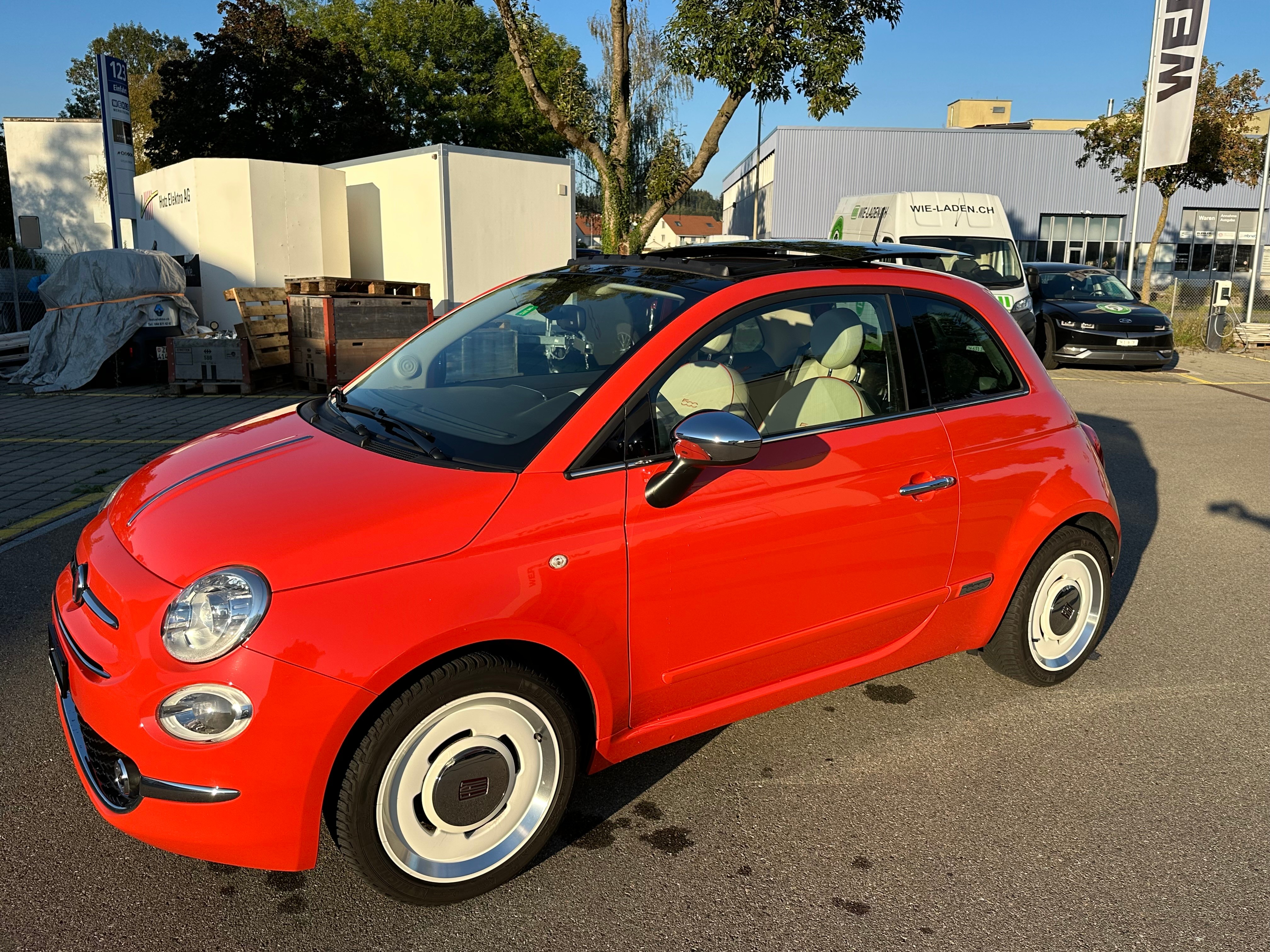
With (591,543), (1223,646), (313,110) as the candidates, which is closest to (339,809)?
(591,543)

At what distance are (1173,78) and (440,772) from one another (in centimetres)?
1898

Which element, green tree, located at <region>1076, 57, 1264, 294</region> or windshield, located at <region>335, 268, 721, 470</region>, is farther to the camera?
green tree, located at <region>1076, 57, 1264, 294</region>

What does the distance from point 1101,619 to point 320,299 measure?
10205 mm

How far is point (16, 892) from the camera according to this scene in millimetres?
2625

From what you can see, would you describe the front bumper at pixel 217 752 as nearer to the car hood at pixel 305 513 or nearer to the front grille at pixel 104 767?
the front grille at pixel 104 767

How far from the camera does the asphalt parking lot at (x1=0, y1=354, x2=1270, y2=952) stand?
254cm

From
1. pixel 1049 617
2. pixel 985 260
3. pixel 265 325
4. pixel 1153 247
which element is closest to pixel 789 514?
pixel 1049 617

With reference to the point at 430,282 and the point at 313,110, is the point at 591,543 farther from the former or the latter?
the point at 313,110

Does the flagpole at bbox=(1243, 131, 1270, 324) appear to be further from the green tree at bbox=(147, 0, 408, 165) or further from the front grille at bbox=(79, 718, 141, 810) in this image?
the green tree at bbox=(147, 0, 408, 165)

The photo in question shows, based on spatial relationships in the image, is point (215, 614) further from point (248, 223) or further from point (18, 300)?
point (18, 300)

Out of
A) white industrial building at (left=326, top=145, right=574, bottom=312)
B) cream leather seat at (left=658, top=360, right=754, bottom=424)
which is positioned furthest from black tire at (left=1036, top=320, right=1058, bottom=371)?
cream leather seat at (left=658, top=360, right=754, bottom=424)

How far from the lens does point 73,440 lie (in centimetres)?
909

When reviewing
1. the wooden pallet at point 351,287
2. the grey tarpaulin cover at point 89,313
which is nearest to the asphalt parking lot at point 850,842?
the wooden pallet at point 351,287

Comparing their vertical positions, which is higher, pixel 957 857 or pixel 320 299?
pixel 320 299
